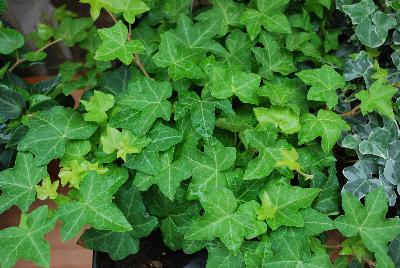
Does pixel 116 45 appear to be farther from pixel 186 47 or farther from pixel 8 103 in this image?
pixel 8 103

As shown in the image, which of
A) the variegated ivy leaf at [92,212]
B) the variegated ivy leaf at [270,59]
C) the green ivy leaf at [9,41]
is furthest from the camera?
the green ivy leaf at [9,41]

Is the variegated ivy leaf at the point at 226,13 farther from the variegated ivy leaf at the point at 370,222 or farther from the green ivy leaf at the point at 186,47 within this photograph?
the variegated ivy leaf at the point at 370,222

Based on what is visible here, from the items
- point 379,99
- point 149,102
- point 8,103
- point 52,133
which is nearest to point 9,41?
point 8,103

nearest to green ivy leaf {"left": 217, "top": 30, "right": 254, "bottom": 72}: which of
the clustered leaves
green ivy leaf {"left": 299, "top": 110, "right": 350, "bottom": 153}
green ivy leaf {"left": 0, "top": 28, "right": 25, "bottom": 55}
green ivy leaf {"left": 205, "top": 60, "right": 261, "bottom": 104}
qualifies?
the clustered leaves

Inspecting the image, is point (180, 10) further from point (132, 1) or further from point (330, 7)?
point (330, 7)

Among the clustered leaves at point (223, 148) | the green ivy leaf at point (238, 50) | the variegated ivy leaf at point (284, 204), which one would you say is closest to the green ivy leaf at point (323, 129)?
the clustered leaves at point (223, 148)

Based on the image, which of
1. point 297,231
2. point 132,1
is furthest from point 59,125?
point 297,231

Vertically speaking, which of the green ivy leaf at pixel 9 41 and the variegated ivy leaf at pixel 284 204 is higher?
the green ivy leaf at pixel 9 41
